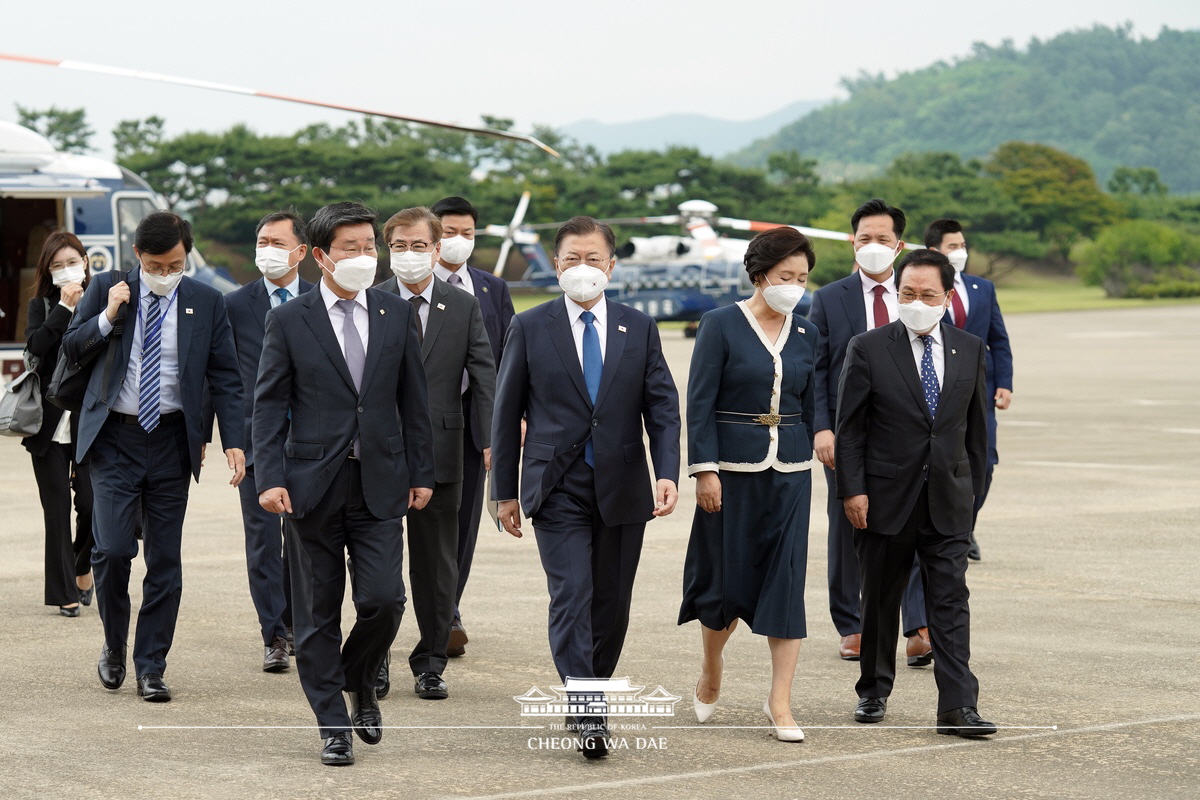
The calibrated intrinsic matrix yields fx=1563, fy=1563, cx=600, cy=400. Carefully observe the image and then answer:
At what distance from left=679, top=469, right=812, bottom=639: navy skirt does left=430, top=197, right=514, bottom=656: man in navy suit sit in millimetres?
1334

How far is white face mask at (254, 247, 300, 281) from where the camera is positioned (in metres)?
6.55

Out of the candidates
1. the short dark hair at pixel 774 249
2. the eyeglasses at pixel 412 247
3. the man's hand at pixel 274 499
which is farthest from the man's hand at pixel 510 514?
the eyeglasses at pixel 412 247

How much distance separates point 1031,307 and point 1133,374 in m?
41.2

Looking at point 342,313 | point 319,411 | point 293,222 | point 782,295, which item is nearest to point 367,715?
point 319,411

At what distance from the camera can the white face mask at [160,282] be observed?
6.21m

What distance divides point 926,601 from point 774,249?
1.39m

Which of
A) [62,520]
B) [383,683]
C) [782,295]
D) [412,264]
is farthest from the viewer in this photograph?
[62,520]

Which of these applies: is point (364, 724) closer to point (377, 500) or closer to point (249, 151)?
point (377, 500)

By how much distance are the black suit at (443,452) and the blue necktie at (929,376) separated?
1.76 metres

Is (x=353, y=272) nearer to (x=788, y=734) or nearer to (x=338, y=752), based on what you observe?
(x=338, y=752)

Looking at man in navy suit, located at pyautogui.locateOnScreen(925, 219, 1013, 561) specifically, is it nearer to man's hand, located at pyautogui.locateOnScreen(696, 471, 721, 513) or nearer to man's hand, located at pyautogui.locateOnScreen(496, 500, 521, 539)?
man's hand, located at pyautogui.locateOnScreen(696, 471, 721, 513)

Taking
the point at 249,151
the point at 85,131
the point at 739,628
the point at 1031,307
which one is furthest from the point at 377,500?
the point at 85,131

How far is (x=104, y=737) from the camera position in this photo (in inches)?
211

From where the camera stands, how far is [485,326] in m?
6.88
